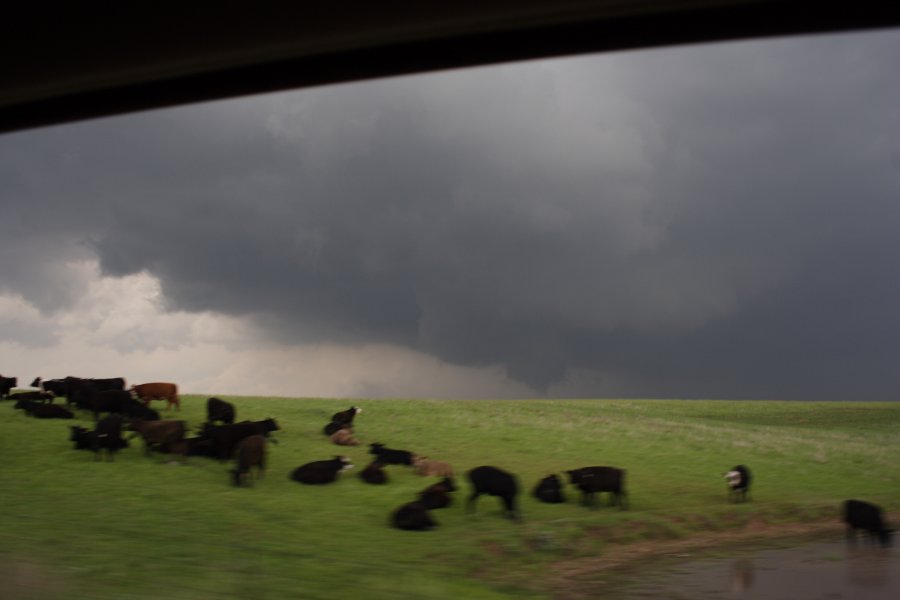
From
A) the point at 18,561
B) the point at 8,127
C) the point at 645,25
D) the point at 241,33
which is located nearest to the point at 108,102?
the point at 8,127

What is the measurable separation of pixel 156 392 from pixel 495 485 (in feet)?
44.9

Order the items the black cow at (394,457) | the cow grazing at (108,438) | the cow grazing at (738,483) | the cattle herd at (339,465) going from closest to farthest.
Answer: the cattle herd at (339,465)
the cow grazing at (108,438)
the black cow at (394,457)
the cow grazing at (738,483)

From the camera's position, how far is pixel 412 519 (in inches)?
534

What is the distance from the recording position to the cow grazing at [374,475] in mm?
17062

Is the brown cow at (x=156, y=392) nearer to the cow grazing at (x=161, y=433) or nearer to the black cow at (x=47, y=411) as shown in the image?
the black cow at (x=47, y=411)

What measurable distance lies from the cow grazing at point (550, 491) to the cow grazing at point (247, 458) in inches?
228

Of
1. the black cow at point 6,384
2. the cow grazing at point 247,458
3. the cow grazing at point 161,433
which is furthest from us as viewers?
the black cow at point 6,384

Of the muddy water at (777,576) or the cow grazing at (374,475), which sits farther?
the cow grazing at (374,475)

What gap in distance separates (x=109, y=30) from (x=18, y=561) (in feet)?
22.1

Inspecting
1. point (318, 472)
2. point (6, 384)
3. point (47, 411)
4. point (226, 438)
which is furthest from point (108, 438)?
point (6, 384)

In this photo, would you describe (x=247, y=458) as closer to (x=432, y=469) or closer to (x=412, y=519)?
(x=432, y=469)

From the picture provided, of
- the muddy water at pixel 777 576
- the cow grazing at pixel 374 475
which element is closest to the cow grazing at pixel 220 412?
the cow grazing at pixel 374 475

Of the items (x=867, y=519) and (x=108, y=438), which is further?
(x=108, y=438)

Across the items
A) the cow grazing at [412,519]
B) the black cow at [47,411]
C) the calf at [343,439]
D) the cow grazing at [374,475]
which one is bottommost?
the cow grazing at [412,519]
